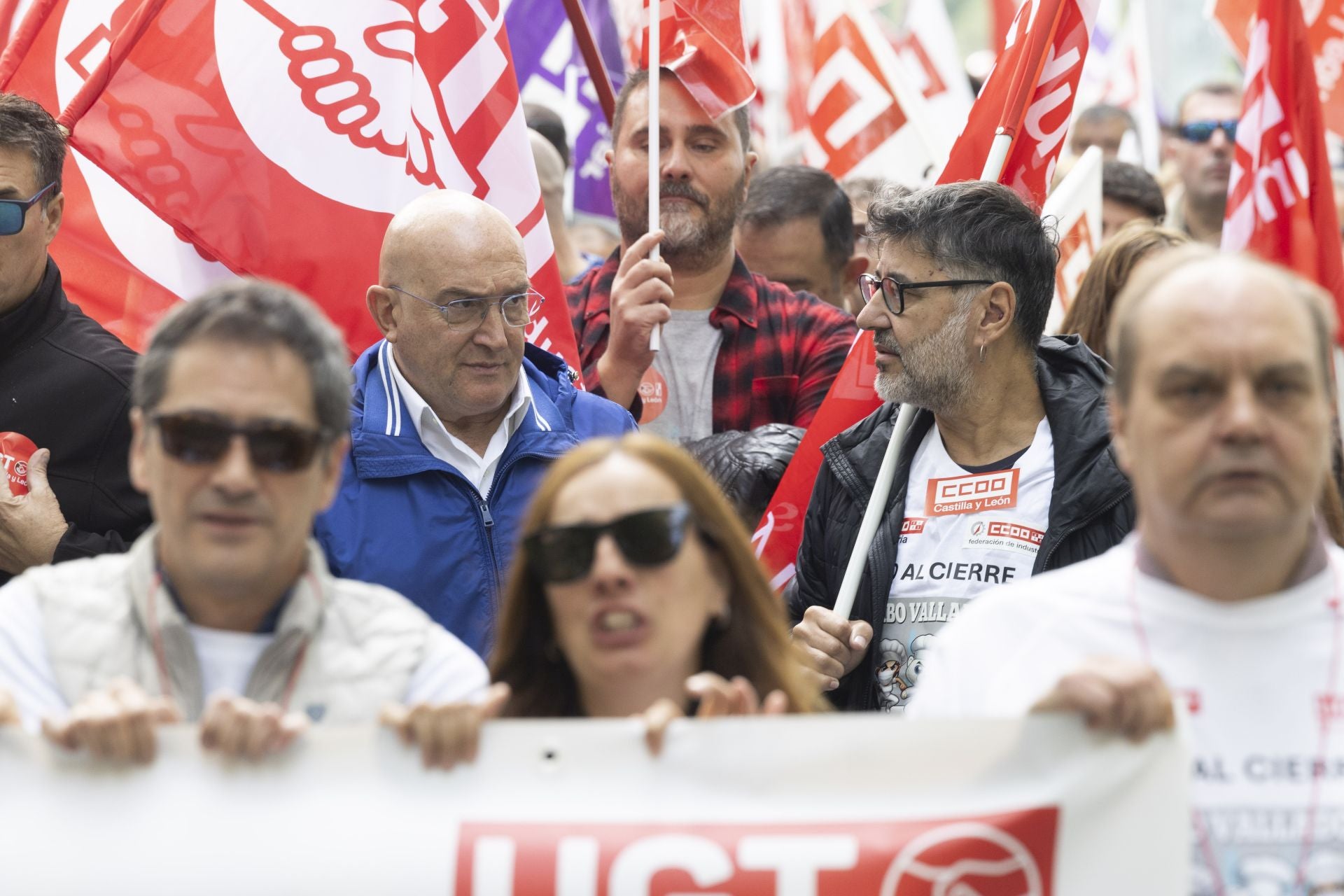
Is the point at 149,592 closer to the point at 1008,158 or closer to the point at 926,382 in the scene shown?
the point at 926,382

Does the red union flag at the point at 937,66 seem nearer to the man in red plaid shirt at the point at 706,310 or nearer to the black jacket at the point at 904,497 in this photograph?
the man in red plaid shirt at the point at 706,310

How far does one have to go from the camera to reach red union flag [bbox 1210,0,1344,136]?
20.9ft

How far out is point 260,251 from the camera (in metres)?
5.09

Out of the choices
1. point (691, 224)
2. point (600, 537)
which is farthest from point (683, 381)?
point (600, 537)

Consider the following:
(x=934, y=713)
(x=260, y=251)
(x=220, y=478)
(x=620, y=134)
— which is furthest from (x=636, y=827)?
(x=620, y=134)

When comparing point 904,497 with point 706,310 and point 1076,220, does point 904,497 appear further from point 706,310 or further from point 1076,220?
point 1076,220

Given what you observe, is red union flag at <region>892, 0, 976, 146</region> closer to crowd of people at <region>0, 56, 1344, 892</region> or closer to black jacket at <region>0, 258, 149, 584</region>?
crowd of people at <region>0, 56, 1344, 892</region>

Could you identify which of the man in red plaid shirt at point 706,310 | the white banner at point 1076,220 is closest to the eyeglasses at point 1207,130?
the white banner at point 1076,220

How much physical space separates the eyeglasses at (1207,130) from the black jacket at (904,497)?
397 cm

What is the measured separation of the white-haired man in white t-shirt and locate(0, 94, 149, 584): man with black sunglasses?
6.98 feet

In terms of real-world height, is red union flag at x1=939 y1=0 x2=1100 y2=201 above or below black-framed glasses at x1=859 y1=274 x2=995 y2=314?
above

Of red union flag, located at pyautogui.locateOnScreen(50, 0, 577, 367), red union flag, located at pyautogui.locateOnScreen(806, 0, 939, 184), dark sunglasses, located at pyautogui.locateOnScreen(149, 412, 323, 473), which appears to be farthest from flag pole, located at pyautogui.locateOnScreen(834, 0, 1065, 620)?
red union flag, located at pyautogui.locateOnScreen(806, 0, 939, 184)

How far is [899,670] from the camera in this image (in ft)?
13.7

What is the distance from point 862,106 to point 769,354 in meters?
2.71
